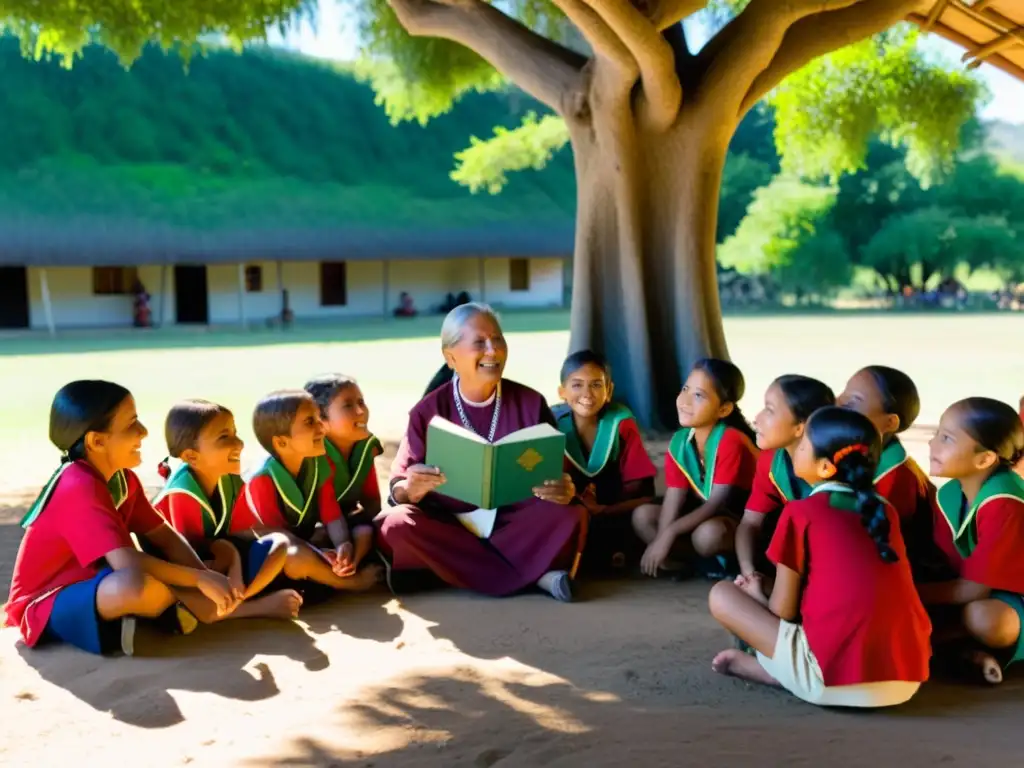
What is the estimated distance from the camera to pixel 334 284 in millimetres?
28953

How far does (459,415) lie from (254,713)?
176 cm

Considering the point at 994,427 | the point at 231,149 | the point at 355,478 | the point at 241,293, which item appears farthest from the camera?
the point at 231,149

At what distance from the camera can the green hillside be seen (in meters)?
24.5

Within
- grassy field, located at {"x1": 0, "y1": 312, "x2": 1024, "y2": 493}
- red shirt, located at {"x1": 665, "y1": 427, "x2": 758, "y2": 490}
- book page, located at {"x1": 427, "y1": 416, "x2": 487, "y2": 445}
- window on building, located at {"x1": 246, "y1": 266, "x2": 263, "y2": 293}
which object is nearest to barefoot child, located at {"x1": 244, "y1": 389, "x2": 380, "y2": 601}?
book page, located at {"x1": 427, "y1": 416, "x2": 487, "y2": 445}

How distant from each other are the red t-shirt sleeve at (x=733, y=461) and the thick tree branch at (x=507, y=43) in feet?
14.4

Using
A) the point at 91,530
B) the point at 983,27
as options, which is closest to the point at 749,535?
the point at 91,530

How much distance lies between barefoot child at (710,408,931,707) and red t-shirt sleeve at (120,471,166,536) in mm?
2254

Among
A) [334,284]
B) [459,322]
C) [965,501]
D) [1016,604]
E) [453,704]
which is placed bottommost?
[453,704]

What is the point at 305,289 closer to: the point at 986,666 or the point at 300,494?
the point at 300,494

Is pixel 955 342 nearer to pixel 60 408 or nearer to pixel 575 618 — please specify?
pixel 575 618

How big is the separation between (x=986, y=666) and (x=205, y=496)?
2.88 metres

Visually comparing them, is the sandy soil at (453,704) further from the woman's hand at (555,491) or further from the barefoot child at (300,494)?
the woman's hand at (555,491)

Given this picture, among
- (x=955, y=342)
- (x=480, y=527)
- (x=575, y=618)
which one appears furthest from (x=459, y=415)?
(x=955, y=342)

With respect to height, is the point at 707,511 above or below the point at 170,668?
above
